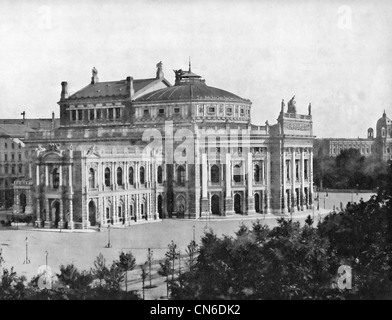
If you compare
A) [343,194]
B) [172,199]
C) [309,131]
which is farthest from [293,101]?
[343,194]

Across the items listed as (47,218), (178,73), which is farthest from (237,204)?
(47,218)

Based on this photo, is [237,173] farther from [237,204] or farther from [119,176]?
[119,176]

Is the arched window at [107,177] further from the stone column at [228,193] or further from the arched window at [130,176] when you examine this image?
the stone column at [228,193]

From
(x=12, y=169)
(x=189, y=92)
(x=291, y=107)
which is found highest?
(x=189, y=92)

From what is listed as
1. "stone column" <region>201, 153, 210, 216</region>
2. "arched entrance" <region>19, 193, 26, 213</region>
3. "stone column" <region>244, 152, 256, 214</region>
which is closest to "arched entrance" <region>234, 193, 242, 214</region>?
"stone column" <region>244, 152, 256, 214</region>

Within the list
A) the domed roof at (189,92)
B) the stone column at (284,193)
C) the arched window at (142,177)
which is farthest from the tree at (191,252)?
the domed roof at (189,92)
